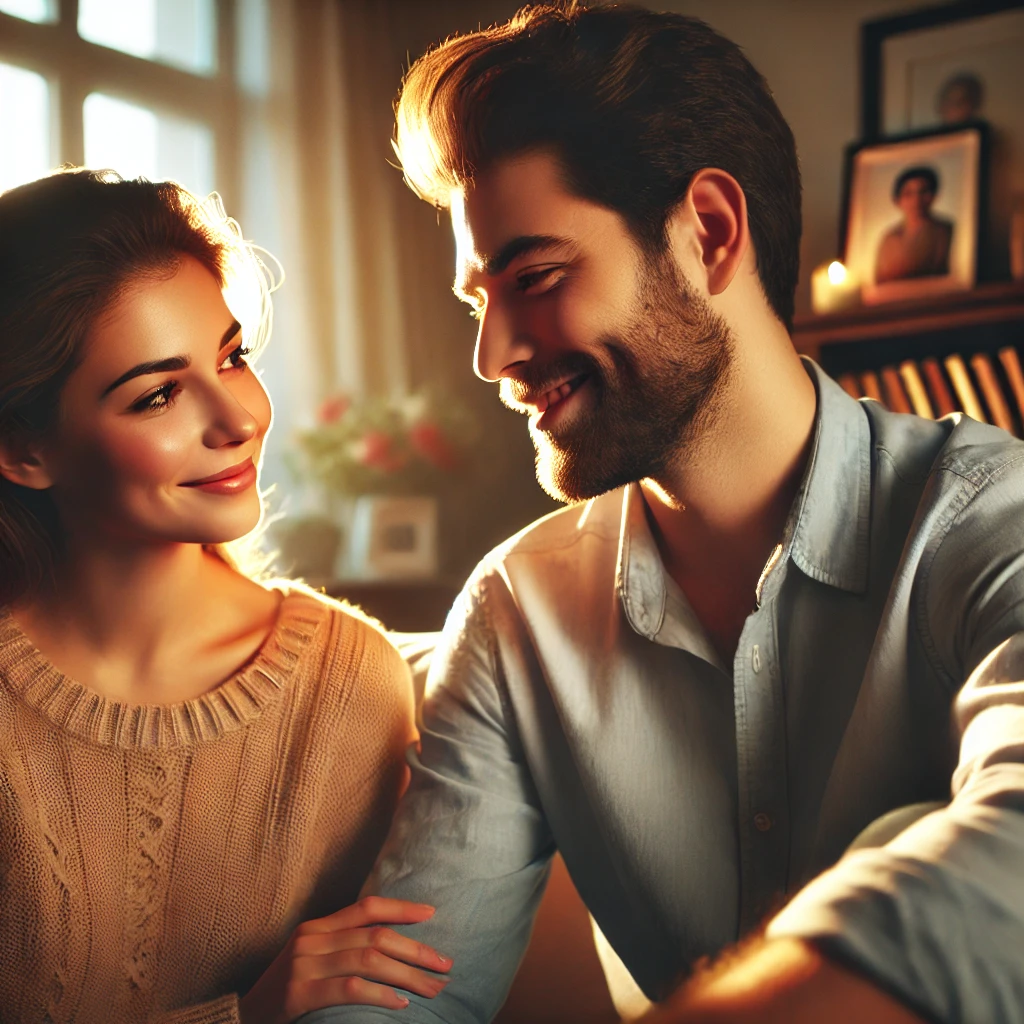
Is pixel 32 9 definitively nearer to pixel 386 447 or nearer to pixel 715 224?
pixel 386 447

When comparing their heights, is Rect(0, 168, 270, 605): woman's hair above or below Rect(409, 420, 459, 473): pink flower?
above

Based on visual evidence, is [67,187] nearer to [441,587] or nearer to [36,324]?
[36,324]

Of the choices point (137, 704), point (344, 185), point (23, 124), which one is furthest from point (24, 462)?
point (344, 185)

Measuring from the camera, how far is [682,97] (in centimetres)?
114

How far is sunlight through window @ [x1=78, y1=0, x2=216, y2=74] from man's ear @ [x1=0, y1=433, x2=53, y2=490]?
65.7 inches

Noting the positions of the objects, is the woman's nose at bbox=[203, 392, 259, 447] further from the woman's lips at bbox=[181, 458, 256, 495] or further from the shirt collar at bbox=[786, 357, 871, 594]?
the shirt collar at bbox=[786, 357, 871, 594]

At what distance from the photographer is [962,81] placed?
2.48 m

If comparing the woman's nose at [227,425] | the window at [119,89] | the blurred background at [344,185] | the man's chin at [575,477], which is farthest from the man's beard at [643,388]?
the window at [119,89]

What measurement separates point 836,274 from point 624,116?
1.46m

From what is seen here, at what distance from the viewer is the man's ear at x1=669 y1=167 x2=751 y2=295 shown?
44.0 inches

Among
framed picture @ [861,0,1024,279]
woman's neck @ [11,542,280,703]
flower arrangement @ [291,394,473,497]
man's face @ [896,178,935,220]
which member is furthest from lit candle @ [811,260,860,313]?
woman's neck @ [11,542,280,703]

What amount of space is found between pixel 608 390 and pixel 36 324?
0.56 metres

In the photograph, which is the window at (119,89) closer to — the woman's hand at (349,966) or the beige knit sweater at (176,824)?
the beige knit sweater at (176,824)

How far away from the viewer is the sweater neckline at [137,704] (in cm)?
113
